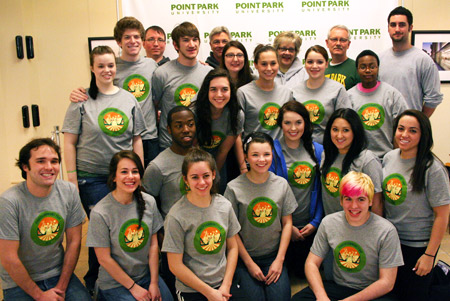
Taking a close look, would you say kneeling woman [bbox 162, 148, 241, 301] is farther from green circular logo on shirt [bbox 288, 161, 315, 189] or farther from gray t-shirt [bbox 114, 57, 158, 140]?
gray t-shirt [bbox 114, 57, 158, 140]

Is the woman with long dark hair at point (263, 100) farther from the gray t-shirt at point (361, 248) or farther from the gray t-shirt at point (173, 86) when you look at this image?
the gray t-shirt at point (361, 248)

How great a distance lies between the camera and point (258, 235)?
8.95 ft

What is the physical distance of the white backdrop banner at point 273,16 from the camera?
457cm

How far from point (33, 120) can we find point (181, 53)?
8.64 feet

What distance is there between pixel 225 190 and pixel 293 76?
1318mm

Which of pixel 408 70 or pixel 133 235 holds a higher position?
pixel 408 70

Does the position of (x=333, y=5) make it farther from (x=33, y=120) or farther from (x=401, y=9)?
(x=33, y=120)

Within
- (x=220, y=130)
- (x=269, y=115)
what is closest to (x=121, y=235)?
(x=220, y=130)

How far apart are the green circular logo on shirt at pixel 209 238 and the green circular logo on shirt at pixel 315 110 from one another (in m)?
1.24

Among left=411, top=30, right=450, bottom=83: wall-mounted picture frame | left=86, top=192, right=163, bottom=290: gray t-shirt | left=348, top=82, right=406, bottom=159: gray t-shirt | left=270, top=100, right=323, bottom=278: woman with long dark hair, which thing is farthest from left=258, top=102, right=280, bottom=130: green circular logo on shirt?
left=411, top=30, right=450, bottom=83: wall-mounted picture frame

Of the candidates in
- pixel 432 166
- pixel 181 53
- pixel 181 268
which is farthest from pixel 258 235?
pixel 181 53

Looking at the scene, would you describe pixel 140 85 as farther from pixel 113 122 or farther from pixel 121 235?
pixel 121 235

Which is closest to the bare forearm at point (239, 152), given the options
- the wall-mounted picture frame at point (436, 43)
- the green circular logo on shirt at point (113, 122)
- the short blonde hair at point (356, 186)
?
the green circular logo on shirt at point (113, 122)

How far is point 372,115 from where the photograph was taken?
3.15 metres
